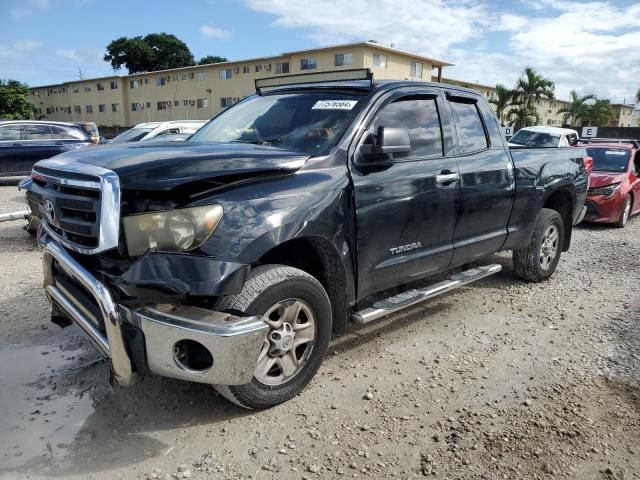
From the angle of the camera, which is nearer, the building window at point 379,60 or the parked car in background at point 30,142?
the parked car in background at point 30,142

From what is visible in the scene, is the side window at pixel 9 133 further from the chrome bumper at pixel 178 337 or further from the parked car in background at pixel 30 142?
the chrome bumper at pixel 178 337

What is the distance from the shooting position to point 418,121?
4047mm

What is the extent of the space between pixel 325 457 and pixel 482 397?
1200 millimetres

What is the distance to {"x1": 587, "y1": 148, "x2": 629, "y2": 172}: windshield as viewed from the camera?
10.3 meters

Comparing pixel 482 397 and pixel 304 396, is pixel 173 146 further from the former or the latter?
pixel 482 397

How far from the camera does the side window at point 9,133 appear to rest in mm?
Answer: 11789

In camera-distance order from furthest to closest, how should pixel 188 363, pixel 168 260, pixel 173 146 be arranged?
pixel 173 146
pixel 188 363
pixel 168 260

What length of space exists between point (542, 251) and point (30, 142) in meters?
11.3

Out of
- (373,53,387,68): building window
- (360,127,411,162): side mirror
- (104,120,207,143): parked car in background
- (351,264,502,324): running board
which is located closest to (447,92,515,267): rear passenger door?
(351,264,502,324): running board

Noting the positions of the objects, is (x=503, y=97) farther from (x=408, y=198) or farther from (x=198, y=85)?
(x=408, y=198)

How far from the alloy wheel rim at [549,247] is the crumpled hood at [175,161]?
364cm

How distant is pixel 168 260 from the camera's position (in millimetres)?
2523

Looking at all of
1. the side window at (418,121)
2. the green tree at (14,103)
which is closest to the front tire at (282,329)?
the side window at (418,121)

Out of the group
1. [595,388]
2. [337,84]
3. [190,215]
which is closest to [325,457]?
[190,215]
